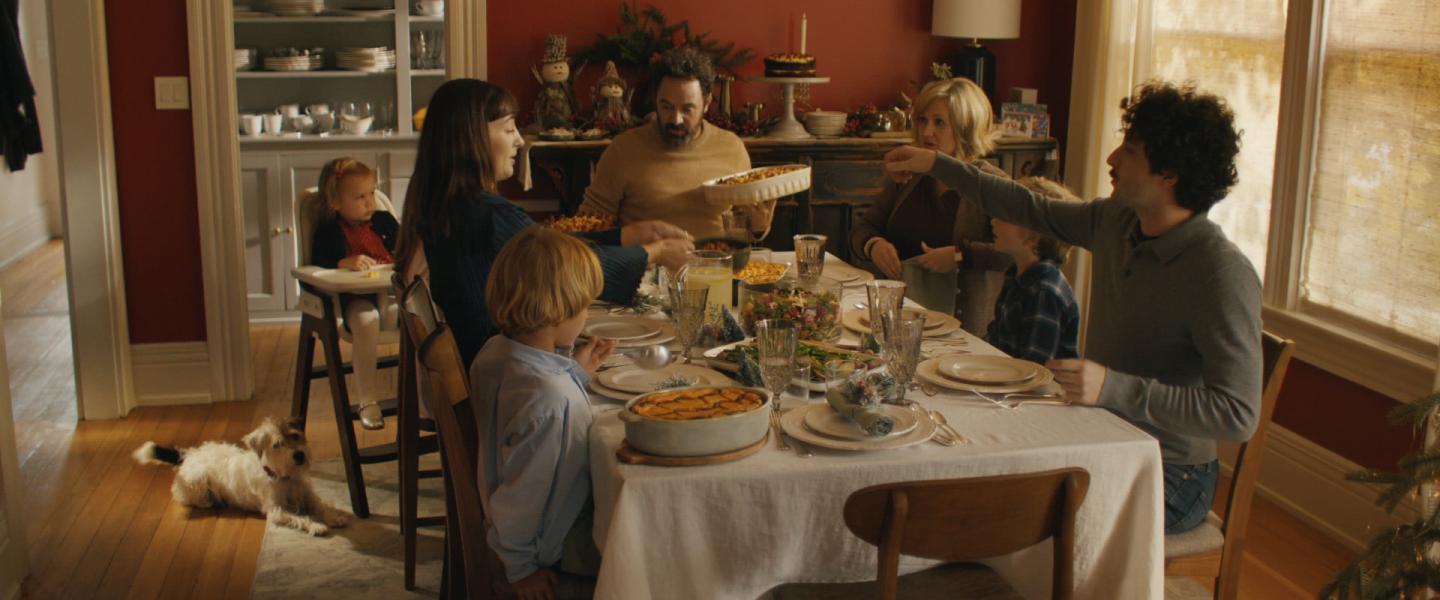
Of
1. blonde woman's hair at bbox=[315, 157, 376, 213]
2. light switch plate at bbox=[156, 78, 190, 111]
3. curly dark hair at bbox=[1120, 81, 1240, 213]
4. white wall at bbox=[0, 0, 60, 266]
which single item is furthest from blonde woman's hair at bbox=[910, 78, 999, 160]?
white wall at bbox=[0, 0, 60, 266]

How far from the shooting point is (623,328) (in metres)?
2.73

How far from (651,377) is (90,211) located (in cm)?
298

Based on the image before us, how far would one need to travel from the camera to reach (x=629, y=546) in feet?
6.15

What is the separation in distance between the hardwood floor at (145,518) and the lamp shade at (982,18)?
231cm

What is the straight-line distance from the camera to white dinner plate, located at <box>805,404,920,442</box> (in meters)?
2.02

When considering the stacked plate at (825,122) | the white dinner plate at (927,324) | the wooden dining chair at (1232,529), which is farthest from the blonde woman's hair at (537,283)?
the stacked plate at (825,122)

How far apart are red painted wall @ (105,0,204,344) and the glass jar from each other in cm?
275

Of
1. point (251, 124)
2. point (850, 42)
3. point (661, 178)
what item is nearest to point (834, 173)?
point (850, 42)

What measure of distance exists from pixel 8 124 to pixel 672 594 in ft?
18.6

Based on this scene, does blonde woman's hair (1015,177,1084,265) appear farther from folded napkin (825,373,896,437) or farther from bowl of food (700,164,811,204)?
folded napkin (825,373,896,437)

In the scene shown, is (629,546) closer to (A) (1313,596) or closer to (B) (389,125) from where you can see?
(A) (1313,596)

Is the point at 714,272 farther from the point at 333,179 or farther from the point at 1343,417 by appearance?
the point at 1343,417

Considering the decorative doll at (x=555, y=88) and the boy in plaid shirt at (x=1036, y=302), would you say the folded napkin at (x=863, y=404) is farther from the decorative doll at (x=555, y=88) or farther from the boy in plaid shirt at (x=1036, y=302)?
the decorative doll at (x=555, y=88)

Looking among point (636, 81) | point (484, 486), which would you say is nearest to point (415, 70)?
point (636, 81)
